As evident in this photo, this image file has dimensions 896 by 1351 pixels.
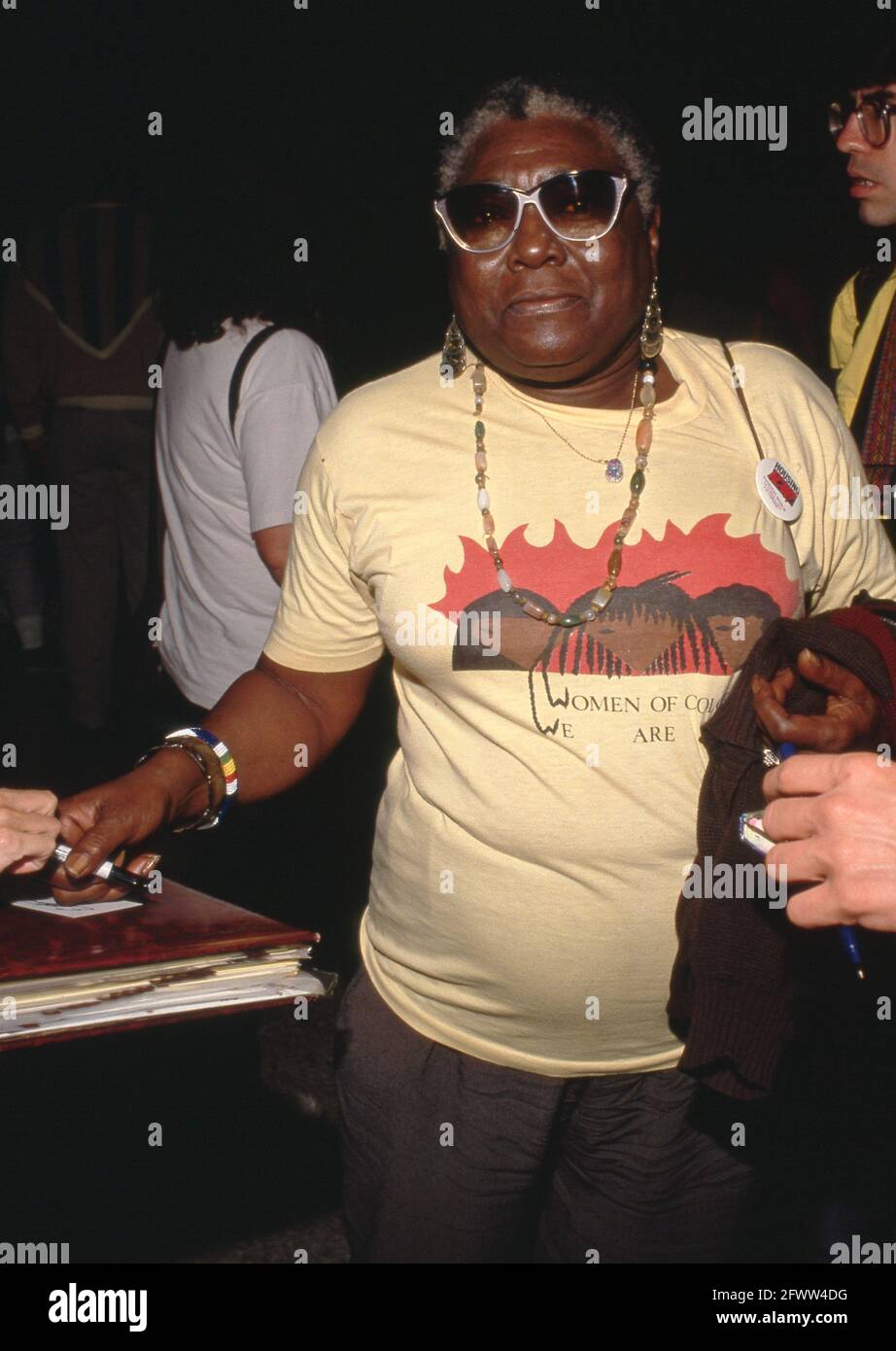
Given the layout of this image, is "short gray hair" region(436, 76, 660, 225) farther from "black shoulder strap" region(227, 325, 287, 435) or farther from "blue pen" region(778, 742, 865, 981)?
"blue pen" region(778, 742, 865, 981)

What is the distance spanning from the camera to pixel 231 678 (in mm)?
3008

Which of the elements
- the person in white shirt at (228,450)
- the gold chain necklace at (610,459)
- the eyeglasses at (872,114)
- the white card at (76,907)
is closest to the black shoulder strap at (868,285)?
the eyeglasses at (872,114)

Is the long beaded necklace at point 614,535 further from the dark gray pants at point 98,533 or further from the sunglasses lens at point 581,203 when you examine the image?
the dark gray pants at point 98,533

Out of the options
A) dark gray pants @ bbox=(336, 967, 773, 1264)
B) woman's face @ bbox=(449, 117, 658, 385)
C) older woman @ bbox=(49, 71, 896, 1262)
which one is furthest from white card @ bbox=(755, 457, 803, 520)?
dark gray pants @ bbox=(336, 967, 773, 1264)

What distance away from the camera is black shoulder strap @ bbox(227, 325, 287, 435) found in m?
2.85

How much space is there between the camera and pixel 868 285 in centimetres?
313

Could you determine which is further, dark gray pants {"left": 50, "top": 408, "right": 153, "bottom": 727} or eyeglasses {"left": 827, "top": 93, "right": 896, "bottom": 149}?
dark gray pants {"left": 50, "top": 408, "right": 153, "bottom": 727}

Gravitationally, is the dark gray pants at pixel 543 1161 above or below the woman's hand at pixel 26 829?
below

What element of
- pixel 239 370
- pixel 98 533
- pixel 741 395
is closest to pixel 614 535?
pixel 741 395

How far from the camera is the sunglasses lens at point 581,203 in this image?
71.4 inches

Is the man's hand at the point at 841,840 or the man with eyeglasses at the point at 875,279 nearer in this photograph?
the man's hand at the point at 841,840

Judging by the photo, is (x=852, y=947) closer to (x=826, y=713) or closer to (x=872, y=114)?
(x=826, y=713)

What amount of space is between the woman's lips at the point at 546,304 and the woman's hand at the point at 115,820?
816mm

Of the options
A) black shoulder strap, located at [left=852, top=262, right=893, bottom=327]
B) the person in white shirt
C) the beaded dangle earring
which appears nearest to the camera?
the beaded dangle earring
